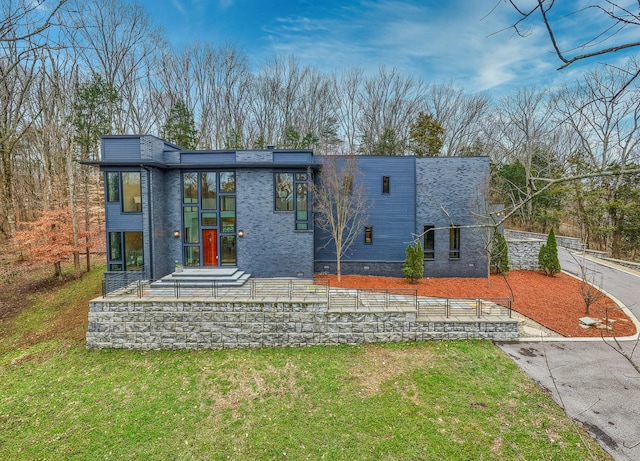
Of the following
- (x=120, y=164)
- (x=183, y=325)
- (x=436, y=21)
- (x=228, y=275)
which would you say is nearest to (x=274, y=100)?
(x=120, y=164)

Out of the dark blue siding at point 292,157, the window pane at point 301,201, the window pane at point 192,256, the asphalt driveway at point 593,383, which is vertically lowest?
the asphalt driveway at point 593,383

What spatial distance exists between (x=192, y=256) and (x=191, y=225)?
147cm

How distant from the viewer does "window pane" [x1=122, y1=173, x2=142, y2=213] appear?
1220 centimetres

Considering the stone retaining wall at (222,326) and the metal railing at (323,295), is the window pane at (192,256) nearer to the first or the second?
the metal railing at (323,295)

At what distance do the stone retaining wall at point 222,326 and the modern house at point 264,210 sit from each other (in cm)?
329

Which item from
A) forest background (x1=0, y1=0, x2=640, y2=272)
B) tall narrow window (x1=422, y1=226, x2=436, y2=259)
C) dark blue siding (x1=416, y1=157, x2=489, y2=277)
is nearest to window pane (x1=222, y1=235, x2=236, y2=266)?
forest background (x1=0, y1=0, x2=640, y2=272)

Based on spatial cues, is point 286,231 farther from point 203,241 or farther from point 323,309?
point 323,309

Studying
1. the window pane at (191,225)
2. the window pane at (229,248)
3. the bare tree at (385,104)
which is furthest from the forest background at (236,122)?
the window pane at (229,248)

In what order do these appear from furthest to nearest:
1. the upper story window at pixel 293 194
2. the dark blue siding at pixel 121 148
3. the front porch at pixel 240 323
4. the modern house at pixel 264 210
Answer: the upper story window at pixel 293 194 < the modern house at pixel 264 210 < the dark blue siding at pixel 121 148 < the front porch at pixel 240 323

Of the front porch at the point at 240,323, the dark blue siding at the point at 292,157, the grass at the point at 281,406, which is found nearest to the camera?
the grass at the point at 281,406

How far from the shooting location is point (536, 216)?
24703 mm

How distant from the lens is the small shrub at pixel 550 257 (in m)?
14.9

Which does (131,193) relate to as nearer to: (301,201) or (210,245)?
(210,245)

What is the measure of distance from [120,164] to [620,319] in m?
19.6
